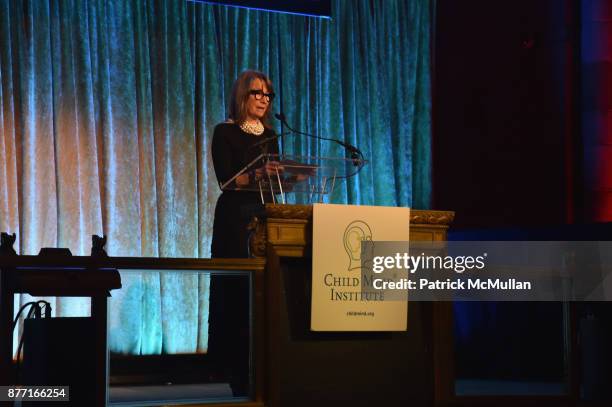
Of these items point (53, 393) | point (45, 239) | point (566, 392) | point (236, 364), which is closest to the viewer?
point (53, 393)

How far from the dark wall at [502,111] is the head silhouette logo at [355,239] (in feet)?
9.21

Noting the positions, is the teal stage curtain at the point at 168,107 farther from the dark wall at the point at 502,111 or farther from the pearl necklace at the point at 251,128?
the pearl necklace at the point at 251,128

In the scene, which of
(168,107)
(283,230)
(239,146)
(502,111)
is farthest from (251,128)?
(502,111)

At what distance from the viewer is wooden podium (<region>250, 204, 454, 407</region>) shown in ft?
9.93

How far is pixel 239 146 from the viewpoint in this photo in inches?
149

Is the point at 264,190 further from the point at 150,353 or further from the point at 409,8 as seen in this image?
the point at 409,8

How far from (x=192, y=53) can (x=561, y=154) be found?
250cm

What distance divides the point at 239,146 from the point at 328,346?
1.10m

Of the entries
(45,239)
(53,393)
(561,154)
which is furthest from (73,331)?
(561,154)

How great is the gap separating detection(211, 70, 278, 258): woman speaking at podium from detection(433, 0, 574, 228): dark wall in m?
2.37

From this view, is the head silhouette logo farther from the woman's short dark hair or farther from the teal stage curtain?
the teal stage curtain

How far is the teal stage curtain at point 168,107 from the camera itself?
5094 millimetres

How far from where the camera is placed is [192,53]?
5.53 m

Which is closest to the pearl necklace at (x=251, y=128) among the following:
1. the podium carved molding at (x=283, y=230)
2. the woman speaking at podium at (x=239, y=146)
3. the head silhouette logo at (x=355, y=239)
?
the woman speaking at podium at (x=239, y=146)
